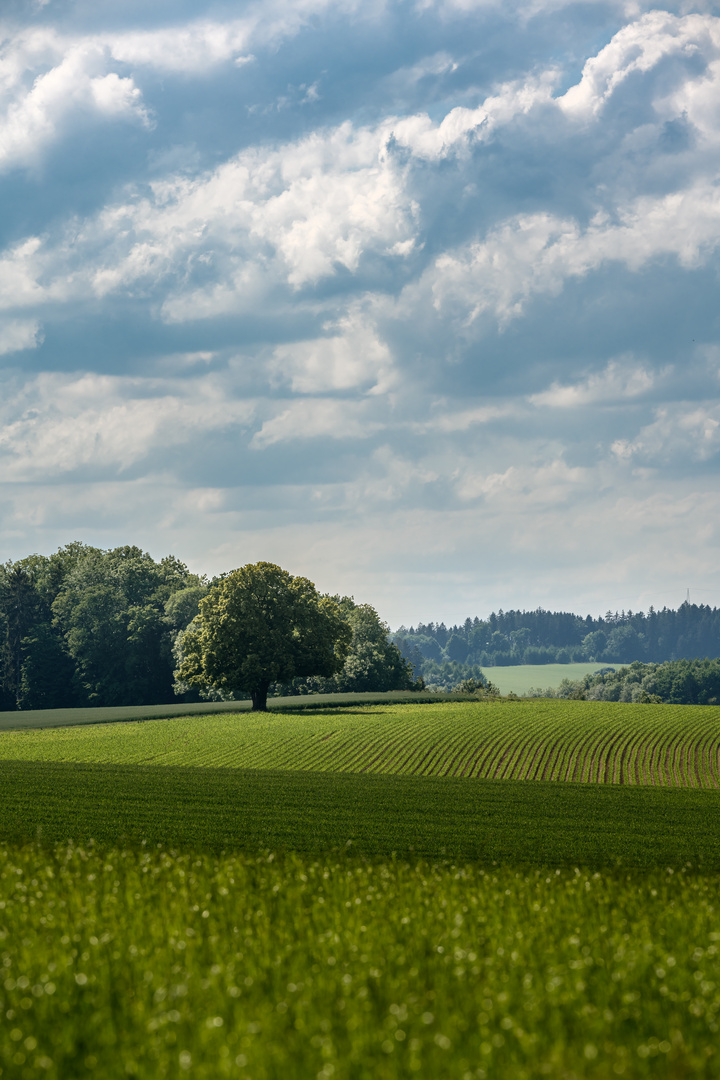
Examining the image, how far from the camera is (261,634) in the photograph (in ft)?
230

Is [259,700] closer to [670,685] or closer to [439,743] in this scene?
[439,743]

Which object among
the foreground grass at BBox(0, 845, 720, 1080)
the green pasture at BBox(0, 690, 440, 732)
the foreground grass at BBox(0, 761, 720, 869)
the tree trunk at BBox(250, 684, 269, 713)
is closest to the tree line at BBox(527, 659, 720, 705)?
the green pasture at BBox(0, 690, 440, 732)

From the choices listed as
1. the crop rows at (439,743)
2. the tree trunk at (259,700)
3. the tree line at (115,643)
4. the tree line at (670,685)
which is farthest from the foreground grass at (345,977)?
the tree line at (670,685)

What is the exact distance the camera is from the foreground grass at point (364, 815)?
1898 cm

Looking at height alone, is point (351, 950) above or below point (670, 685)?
above

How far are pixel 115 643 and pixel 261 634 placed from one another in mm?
46542

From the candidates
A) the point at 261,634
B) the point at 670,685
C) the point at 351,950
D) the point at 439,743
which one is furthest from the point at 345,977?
the point at 670,685

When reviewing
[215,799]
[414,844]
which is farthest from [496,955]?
[215,799]

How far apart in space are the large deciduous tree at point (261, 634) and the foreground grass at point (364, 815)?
34.3 meters

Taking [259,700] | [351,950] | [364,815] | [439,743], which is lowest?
[439,743]

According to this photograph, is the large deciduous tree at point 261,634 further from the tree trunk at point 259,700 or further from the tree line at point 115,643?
the tree line at point 115,643

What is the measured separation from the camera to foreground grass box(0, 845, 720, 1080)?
624 centimetres

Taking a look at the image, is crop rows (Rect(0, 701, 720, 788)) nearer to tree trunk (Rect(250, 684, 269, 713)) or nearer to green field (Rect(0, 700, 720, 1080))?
tree trunk (Rect(250, 684, 269, 713))

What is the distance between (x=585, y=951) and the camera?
8.80m
